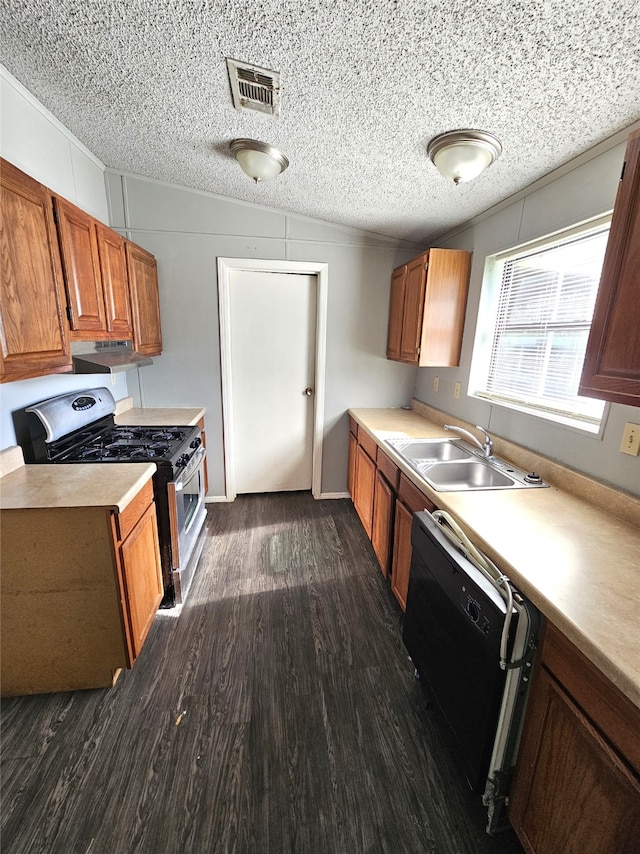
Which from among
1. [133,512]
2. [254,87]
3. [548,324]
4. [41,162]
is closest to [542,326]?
[548,324]

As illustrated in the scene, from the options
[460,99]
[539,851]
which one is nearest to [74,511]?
Answer: [539,851]

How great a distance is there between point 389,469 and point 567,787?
1.47 m

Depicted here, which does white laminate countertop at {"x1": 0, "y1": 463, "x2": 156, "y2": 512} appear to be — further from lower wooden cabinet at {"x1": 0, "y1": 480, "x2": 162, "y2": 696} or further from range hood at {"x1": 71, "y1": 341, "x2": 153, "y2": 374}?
range hood at {"x1": 71, "y1": 341, "x2": 153, "y2": 374}

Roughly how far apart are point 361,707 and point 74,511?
4.78ft

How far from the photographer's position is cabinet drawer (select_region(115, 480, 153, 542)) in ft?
4.80

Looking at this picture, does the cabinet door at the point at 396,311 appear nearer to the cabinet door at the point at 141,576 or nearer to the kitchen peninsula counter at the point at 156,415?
the kitchen peninsula counter at the point at 156,415

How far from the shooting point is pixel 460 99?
131 centimetres

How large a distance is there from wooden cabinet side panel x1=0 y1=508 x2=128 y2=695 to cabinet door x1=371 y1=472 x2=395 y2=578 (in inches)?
57.0

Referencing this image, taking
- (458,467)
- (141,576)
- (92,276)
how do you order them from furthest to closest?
(458,467) < (92,276) < (141,576)

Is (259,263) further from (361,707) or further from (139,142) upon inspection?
(361,707)

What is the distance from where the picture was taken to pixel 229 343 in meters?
3.05

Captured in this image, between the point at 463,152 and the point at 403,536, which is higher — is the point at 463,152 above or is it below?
above

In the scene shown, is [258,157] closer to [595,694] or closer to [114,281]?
[114,281]

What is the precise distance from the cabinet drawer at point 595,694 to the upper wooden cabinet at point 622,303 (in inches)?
27.3
